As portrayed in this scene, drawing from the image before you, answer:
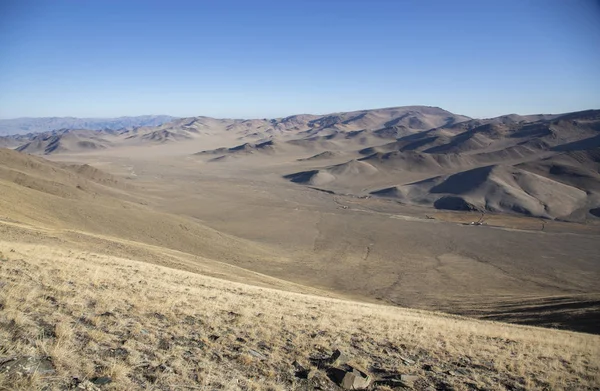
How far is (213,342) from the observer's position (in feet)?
24.8

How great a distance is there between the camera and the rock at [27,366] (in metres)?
5.08

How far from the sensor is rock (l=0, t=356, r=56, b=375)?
5.08 m

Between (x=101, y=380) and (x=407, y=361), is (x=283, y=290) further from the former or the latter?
(x=101, y=380)

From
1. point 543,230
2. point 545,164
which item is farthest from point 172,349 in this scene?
point 545,164

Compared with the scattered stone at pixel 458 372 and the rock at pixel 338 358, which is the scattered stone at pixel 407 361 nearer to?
the scattered stone at pixel 458 372

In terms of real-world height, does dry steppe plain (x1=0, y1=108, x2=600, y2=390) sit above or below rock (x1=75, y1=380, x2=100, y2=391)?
below

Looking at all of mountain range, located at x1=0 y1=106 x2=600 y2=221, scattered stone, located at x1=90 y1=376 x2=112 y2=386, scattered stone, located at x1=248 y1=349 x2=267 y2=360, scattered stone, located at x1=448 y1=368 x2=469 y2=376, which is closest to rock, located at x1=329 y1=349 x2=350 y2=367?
scattered stone, located at x1=248 y1=349 x2=267 y2=360

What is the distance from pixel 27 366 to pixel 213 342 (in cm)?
314

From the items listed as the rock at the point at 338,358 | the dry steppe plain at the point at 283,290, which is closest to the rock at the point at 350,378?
the dry steppe plain at the point at 283,290

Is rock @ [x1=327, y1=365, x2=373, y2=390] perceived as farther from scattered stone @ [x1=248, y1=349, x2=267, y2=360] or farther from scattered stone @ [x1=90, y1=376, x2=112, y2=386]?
scattered stone @ [x1=90, y1=376, x2=112, y2=386]

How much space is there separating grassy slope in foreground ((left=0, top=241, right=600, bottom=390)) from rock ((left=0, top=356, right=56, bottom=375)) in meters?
0.14

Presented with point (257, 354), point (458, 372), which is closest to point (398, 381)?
point (458, 372)

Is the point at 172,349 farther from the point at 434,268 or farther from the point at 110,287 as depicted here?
the point at 434,268

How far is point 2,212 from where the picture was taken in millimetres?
25688
